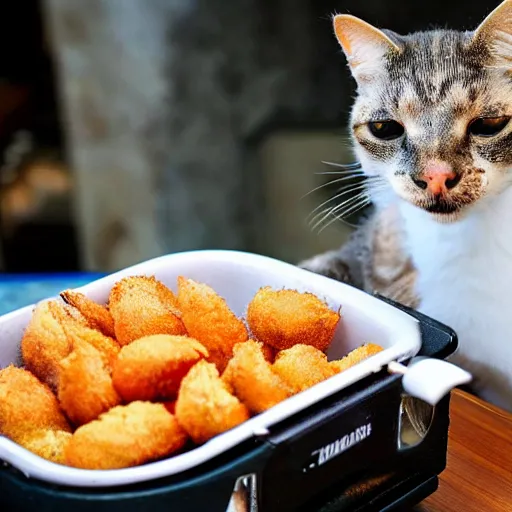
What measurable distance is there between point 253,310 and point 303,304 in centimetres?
5

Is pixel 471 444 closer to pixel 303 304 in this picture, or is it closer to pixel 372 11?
pixel 303 304

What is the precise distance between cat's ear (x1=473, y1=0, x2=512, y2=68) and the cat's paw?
434 mm

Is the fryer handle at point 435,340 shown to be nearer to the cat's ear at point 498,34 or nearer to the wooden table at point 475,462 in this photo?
the wooden table at point 475,462

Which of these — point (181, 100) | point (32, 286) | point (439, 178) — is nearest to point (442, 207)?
point (439, 178)

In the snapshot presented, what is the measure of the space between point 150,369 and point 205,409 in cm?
6

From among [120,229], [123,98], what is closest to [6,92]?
[123,98]

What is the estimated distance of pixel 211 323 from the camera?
614 millimetres

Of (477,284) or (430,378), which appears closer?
(430,378)

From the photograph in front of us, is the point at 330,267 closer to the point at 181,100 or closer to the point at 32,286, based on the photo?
the point at 32,286

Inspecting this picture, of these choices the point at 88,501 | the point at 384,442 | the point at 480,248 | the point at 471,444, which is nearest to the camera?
the point at 88,501

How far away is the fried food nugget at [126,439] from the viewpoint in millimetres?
479

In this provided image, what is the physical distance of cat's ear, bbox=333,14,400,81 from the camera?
2.56ft

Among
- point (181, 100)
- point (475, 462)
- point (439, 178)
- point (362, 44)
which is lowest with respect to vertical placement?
point (475, 462)

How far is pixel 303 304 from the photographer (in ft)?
2.10
